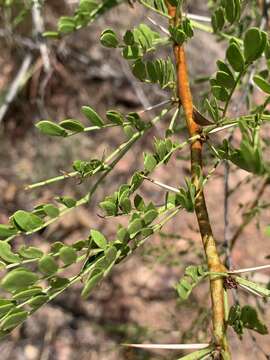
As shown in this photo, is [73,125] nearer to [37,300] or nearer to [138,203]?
[138,203]

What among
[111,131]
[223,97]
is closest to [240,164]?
[223,97]

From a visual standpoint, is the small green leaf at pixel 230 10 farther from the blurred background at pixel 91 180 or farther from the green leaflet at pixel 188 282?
the blurred background at pixel 91 180

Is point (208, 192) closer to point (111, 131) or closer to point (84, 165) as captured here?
point (111, 131)

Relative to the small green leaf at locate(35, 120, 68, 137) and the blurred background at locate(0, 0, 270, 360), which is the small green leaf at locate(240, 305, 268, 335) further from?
the blurred background at locate(0, 0, 270, 360)

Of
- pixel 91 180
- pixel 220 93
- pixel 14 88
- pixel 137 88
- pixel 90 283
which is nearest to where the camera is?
pixel 90 283

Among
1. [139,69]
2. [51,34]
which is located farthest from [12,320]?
[51,34]

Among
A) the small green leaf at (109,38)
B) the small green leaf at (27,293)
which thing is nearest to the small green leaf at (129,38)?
the small green leaf at (109,38)
